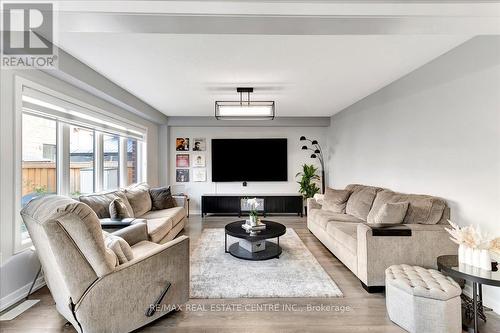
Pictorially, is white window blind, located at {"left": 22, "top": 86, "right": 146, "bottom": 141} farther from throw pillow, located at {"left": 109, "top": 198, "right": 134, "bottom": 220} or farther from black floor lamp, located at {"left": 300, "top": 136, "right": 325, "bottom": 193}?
black floor lamp, located at {"left": 300, "top": 136, "right": 325, "bottom": 193}

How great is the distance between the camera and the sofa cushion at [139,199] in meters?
3.97

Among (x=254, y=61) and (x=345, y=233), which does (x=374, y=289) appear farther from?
(x=254, y=61)

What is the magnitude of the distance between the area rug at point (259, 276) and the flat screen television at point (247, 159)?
2.66m

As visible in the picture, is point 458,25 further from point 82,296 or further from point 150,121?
point 150,121

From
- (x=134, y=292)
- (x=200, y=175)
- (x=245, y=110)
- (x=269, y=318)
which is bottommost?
(x=269, y=318)

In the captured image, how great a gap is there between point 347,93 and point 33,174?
14.7 ft

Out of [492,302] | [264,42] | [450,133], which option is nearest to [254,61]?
[264,42]

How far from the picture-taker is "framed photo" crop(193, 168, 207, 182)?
6.09 metres

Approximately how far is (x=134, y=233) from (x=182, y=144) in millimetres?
3712

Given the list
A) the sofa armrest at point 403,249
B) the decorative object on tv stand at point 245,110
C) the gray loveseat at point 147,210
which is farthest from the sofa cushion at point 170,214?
the sofa armrest at point 403,249

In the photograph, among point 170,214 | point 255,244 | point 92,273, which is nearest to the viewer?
point 92,273

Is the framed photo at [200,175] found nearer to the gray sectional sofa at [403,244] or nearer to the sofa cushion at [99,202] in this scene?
the sofa cushion at [99,202]

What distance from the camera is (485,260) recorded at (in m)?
1.82

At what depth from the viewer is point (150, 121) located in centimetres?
544
